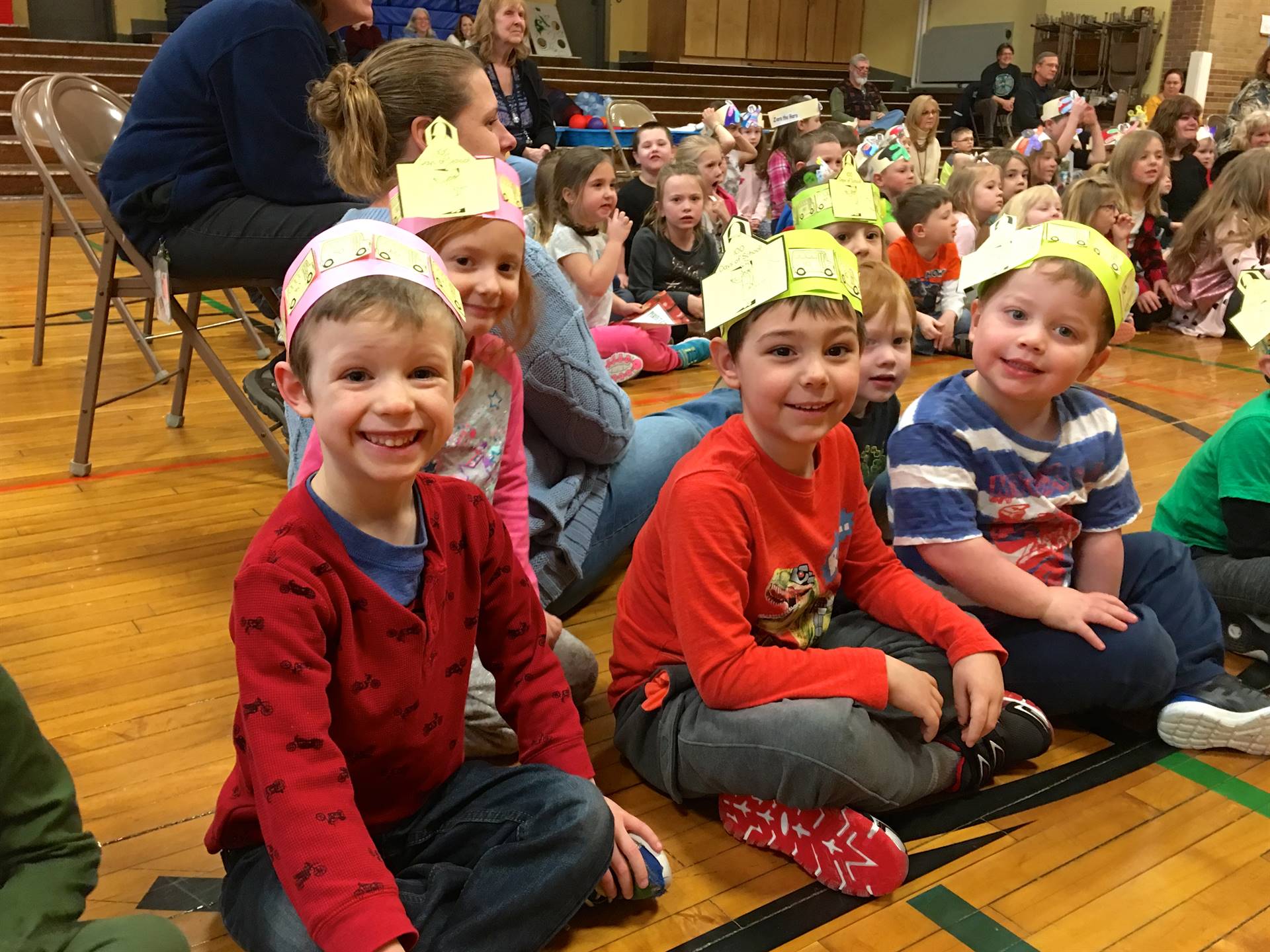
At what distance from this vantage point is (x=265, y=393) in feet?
9.06

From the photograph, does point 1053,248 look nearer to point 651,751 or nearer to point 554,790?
point 651,751

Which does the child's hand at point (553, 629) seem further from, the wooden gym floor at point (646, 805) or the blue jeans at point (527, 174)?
the blue jeans at point (527, 174)

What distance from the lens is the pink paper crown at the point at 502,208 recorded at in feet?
5.03

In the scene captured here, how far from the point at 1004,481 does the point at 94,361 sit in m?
2.20

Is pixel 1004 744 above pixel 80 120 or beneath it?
beneath

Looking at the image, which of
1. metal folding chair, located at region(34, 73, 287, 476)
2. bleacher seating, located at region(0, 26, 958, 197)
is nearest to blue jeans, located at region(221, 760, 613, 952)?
metal folding chair, located at region(34, 73, 287, 476)

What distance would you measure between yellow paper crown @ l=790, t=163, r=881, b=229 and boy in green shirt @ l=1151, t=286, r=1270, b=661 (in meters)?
1.21

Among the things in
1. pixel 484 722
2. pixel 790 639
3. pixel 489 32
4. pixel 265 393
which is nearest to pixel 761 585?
pixel 790 639

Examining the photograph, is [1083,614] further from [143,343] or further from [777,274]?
[143,343]

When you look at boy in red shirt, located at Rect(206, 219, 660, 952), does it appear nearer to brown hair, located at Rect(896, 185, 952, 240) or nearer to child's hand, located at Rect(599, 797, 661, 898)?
child's hand, located at Rect(599, 797, 661, 898)

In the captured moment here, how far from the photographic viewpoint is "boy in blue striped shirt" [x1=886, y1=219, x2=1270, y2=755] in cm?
168

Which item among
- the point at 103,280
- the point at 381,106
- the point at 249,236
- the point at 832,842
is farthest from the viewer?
the point at 103,280

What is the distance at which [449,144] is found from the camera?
155cm

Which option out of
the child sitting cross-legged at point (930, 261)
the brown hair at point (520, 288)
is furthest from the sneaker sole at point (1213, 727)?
the child sitting cross-legged at point (930, 261)
